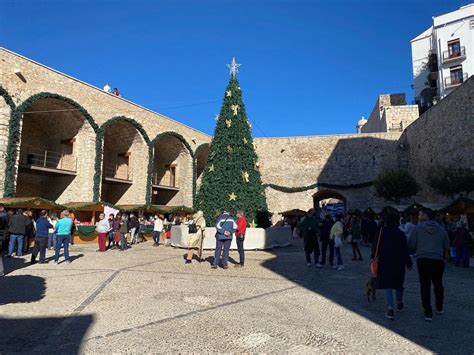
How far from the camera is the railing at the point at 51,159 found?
20.0m

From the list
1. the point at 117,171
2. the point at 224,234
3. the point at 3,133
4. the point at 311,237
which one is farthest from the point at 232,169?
the point at 117,171

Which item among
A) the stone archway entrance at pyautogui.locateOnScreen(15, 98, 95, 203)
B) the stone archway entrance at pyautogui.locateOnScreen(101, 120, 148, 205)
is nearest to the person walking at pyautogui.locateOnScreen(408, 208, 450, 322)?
the stone archway entrance at pyautogui.locateOnScreen(15, 98, 95, 203)

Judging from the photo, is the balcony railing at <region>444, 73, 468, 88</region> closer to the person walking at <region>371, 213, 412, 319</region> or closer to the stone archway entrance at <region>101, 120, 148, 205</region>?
the stone archway entrance at <region>101, 120, 148, 205</region>

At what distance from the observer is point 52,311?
14.0 feet

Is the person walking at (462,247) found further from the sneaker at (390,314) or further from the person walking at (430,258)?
the sneaker at (390,314)

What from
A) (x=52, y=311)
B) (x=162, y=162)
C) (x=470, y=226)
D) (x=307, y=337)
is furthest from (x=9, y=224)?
(x=162, y=162)

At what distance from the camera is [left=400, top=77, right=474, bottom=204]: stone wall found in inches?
649

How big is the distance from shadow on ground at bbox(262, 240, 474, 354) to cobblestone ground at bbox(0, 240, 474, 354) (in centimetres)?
2

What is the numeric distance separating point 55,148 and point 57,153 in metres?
0.45

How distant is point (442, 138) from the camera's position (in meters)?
19.7

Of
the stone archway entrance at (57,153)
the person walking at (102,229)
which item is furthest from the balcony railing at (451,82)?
the person walking at (102,229)

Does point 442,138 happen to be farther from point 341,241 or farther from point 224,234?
point 224,234

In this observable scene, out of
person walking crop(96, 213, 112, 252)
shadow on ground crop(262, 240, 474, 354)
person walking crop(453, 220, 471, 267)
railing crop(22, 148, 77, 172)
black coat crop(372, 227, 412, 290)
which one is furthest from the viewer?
railing crop(22, 148, 77, 172)

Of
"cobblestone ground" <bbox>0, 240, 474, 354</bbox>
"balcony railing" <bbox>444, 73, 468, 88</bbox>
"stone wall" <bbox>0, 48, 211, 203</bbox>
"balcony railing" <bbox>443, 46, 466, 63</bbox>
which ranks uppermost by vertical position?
"balcony railing" <bbox>443, 46, 466, 63</bbox>
